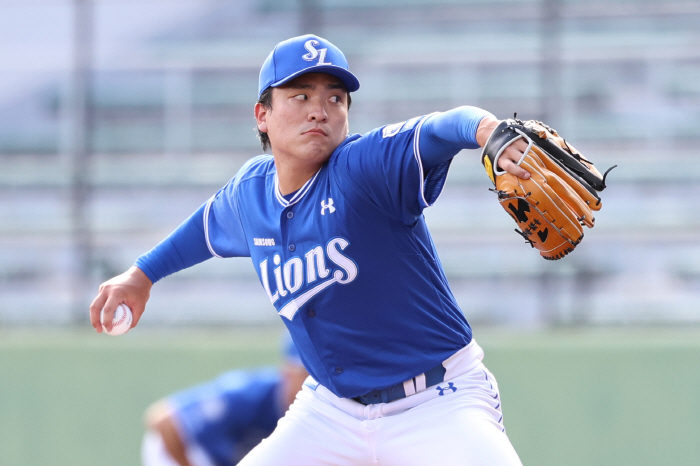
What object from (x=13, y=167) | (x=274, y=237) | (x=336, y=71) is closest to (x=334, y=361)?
(x=274, y=237)

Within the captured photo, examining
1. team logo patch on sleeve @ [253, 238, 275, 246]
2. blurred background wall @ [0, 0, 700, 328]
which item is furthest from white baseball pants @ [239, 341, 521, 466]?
blurred background wall @ [0, 0, 700, 328]

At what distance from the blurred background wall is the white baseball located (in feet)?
8.37

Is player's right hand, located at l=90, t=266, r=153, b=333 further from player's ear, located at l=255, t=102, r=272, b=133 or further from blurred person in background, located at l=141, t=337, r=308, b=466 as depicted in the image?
blurred person in background, located at l=141, t=337, r=308, b=466

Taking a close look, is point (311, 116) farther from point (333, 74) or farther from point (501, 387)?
point (501, 387)

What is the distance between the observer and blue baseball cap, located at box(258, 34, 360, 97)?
287 centimetres

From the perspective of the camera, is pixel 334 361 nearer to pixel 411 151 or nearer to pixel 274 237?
pixel 274 237

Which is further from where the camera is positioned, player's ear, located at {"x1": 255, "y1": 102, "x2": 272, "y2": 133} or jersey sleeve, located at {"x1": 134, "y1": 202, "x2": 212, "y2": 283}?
jersey sleeve, located at {"x1": 134, "y1": 202, "x2": 212, "y2": 283}

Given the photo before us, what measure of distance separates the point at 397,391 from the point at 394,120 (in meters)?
3.69

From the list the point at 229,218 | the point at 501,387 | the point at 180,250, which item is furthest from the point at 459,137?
the point at 501,387

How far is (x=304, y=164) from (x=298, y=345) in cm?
61

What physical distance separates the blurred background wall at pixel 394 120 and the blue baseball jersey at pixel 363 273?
278cm

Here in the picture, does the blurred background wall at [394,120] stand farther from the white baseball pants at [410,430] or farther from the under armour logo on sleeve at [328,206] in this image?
the under armour logo on sleeve at [328,206]

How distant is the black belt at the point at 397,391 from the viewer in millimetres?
2838

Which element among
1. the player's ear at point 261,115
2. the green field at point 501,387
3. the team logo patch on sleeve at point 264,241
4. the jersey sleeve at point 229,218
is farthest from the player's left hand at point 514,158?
the green field at point 501,387
